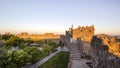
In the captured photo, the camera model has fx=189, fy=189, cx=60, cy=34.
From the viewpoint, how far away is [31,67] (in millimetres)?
15133

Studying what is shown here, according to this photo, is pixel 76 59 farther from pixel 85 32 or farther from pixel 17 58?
pixel 85 32

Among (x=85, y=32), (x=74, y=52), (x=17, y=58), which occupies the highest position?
(x=85, y=32)

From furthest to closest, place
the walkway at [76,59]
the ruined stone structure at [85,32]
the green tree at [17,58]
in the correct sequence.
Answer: the ruined stone structure at [85,32], the walkway at [76,59], the green tree at [17,58]

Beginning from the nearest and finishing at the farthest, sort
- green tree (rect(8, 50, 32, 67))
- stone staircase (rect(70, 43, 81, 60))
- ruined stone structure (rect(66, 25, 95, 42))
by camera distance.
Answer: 1. green tree (rect(8, 50, 32, 67))
2. stone staircase (rect(70, 43, 81, 60))
3. ruined stone structure (rect(66, 25, 95, 42))

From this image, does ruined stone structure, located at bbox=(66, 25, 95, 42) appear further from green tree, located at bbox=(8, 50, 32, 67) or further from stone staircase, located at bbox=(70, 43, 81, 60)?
green tree, located at bbox=(8, 50, 32, 67)

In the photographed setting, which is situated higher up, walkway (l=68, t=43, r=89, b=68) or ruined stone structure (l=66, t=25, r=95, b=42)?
ruined stone structure (l=66, t=25, r=95, b=42)

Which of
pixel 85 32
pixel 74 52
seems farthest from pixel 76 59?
pixel 85 32

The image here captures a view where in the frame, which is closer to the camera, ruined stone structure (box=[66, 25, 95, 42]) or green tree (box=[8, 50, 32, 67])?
green tree (box=[8, 50, 32, 67])

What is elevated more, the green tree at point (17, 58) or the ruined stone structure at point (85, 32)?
the ruined stone structure at point (85, 32)

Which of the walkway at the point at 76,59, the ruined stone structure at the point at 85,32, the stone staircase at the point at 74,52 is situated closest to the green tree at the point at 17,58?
the walkway at the point at 76,59

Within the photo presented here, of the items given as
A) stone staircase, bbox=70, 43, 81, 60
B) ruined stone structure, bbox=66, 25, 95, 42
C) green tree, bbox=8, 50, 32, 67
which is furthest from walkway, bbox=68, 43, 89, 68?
ruined stone structure, bbox=66, 25, 95, 42

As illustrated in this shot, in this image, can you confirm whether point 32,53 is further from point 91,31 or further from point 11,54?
point 91,31

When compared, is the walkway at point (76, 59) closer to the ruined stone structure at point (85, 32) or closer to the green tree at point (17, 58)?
the green tree at point (17, 58)

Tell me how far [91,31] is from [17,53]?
15479mm
